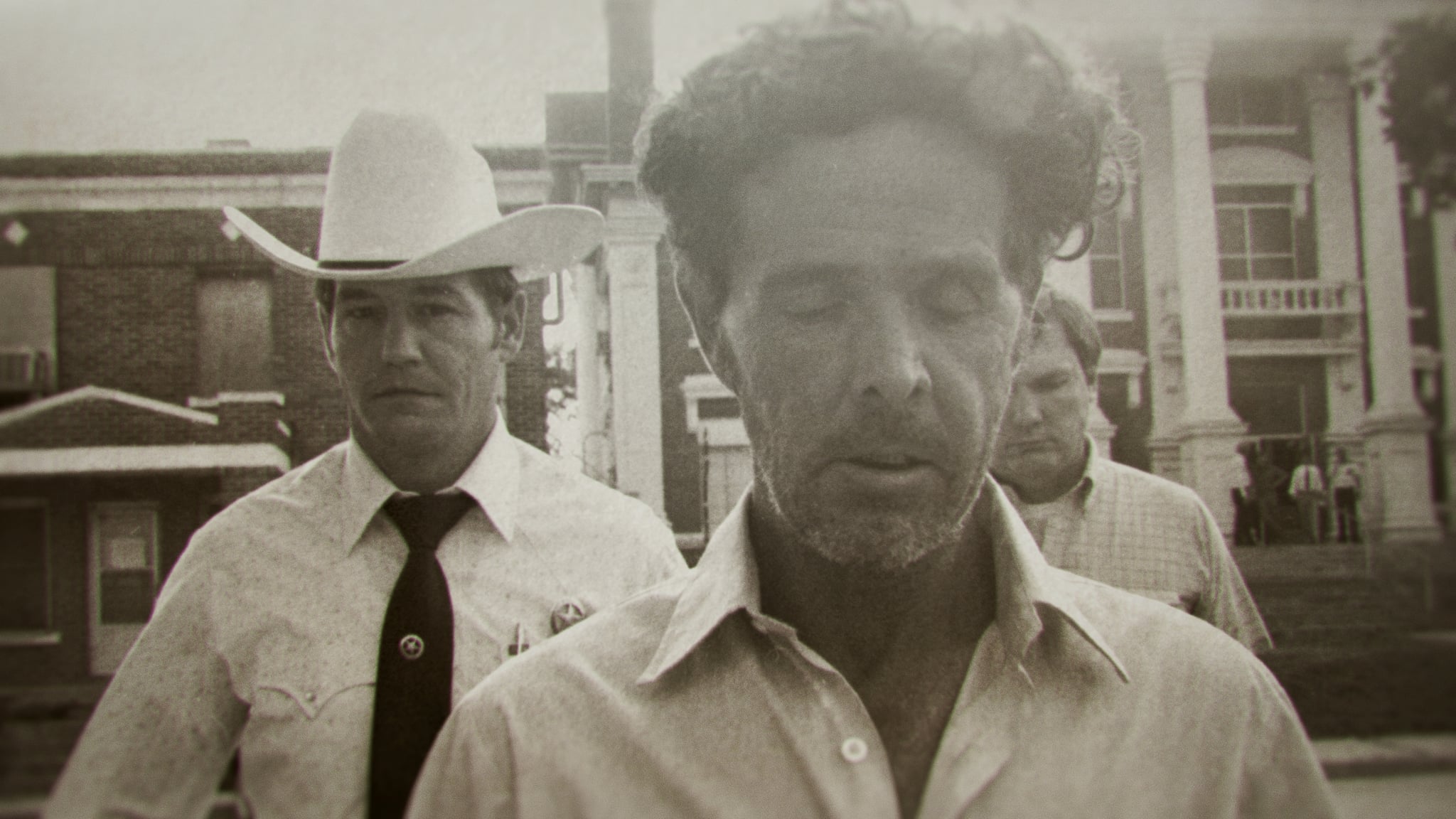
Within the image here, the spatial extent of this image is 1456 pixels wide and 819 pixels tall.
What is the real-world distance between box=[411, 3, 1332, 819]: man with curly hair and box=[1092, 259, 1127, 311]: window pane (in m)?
0.32

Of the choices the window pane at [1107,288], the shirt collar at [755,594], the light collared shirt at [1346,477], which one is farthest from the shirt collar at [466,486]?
the light collared shirt at [1346,477]

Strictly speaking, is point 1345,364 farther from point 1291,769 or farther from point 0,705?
point 0,705

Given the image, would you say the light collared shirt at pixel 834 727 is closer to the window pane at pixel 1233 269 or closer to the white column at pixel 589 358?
the white column at pixel 589 358

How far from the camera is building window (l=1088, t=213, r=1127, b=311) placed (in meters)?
1.73

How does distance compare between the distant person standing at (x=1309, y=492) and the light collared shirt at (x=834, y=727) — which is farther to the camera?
the distant person standing at (x=1309, y=492)

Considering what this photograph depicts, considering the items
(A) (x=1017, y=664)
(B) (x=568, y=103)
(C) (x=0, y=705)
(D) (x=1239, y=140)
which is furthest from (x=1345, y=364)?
(C) (x=0, y=705)

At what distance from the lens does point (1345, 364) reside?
63.8 inches

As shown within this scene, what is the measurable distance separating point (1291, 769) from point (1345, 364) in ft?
2.20

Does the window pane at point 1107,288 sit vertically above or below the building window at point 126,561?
above

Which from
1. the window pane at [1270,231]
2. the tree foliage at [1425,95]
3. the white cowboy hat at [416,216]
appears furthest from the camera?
the window pane at [1270,231]

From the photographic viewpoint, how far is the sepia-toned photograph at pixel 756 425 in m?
1.32

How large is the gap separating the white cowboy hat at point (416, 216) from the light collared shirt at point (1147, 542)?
90 cm

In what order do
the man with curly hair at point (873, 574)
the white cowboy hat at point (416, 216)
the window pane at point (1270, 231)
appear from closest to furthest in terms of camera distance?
1. the man with curly hair at point (873, 574)
2. the white cowboy hat at point (416, 216)
3. the window pane at point (1270, 231)

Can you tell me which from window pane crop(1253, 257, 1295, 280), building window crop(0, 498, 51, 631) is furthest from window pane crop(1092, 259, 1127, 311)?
building window crop(0, 498, 51, 631)
